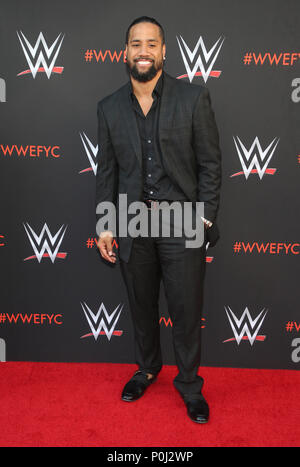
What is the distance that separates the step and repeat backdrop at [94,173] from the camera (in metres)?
2.43

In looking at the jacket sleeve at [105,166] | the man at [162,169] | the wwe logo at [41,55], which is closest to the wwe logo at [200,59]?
the man at [162,169]

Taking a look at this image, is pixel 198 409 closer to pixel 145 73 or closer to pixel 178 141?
pixel 178 141

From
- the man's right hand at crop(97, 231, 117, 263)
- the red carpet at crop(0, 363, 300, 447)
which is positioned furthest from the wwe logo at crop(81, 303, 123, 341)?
the man's right hand at crop(97, 231, 117, 263)

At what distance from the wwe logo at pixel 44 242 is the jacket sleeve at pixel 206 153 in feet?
3.32

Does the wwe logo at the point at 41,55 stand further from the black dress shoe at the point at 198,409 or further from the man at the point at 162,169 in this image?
the black dress shoe at the point at 198,409

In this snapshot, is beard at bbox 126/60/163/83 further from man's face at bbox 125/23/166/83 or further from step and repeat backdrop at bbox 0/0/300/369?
step and repeat backdrop at bbox 0/0/300/369

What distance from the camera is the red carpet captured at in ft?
6.77

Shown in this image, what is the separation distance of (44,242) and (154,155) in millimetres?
1012

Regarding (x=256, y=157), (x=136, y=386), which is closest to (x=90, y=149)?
(x=256, y=157)

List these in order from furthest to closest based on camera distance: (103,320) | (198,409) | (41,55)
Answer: (103,320) → (41,55) → (198,409)

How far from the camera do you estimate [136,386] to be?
7.97ft

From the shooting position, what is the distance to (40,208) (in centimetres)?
268

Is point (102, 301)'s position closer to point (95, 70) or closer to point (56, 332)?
point (56, 332)

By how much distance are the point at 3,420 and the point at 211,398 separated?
1.12m
